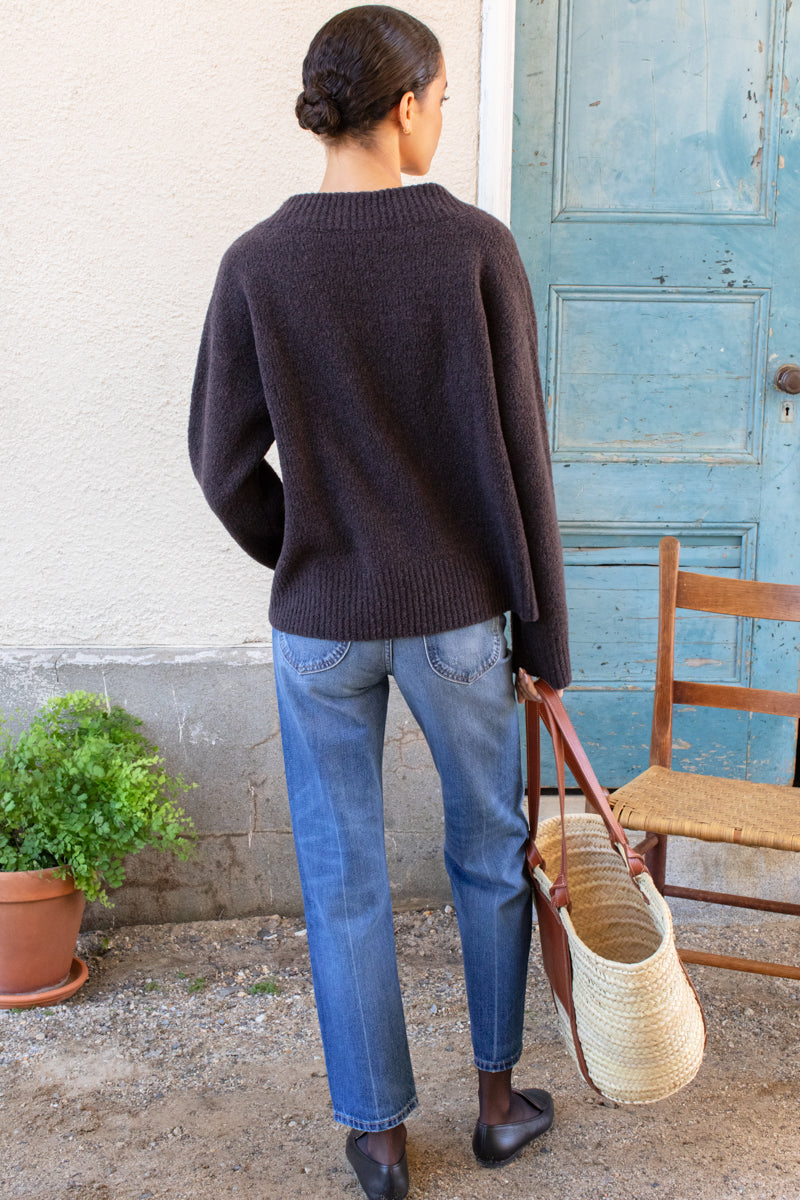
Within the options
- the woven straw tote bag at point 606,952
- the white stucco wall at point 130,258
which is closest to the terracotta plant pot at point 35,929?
the white stucco wall at point 130,258

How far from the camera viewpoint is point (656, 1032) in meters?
1.49

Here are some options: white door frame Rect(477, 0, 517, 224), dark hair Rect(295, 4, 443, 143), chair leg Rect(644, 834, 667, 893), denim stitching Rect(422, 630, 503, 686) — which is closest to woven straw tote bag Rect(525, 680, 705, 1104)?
denim stitching Rect(422, 630, 503, 686)


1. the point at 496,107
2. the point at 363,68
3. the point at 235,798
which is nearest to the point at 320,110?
the point at 363,68

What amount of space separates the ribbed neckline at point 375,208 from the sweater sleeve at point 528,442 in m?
0.11

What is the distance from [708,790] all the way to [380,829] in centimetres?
97

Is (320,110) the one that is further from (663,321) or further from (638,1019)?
(663,321)

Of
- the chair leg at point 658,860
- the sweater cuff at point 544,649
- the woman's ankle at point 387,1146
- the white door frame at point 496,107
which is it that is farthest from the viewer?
the white door frame at point 496,107

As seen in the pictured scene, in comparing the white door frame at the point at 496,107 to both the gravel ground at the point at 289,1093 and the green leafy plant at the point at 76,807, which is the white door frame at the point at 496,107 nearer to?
the green leafy plant at the point at 76,807

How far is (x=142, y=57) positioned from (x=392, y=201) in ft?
4.79

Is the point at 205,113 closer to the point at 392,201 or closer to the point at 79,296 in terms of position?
the point at 79,296

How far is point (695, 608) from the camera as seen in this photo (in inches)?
95.4

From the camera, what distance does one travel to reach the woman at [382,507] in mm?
1383

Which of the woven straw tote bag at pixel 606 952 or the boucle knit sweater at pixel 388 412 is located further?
the woven straw tote bag at pixel 606 952

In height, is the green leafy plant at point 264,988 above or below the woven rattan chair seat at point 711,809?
below
